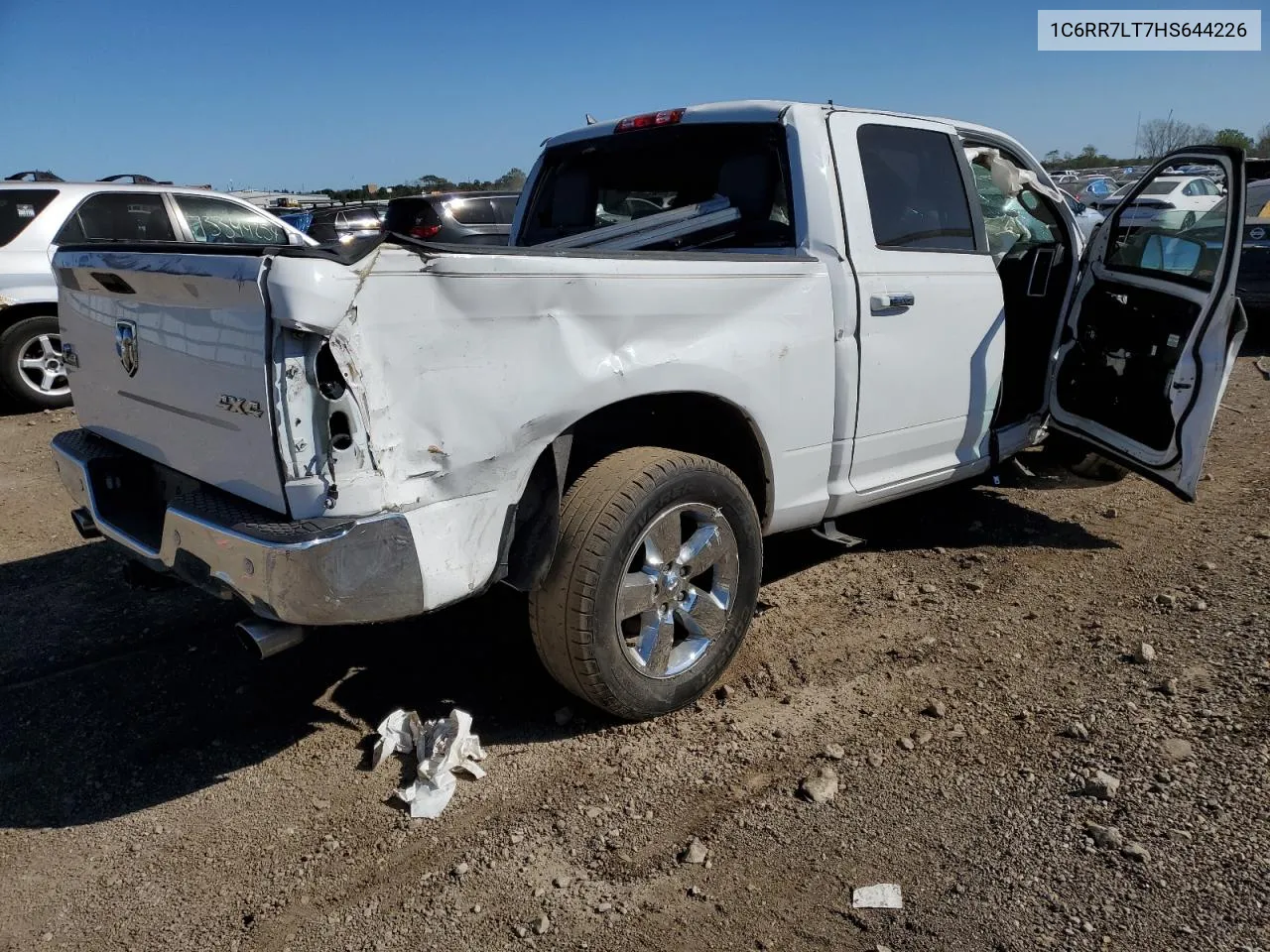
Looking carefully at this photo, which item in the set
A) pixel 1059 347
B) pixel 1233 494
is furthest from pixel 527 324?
pixel 1233 494

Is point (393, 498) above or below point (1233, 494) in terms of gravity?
above

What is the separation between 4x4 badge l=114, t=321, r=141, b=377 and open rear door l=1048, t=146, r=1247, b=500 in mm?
3979

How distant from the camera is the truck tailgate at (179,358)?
92.0 inches

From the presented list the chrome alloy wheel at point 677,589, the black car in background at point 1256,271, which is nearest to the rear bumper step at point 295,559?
the chrome alloy wheel at point 677,589

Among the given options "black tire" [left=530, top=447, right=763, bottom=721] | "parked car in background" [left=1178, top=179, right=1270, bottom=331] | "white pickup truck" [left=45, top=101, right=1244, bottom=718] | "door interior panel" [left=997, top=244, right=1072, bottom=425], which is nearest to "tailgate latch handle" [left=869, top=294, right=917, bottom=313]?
"white pickup truck" [left=45, top=101, right=1244, bottom=718]

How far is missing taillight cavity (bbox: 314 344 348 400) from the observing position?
7.47 feet

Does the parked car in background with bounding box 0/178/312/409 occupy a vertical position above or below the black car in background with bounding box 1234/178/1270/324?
above

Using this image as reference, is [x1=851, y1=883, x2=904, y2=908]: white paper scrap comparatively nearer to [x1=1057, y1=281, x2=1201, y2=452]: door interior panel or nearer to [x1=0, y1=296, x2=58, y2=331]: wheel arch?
[x1=1057, y1=281, x2=1201, y2=452]: door interior panel

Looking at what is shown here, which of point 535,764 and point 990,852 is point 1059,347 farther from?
point 535,764

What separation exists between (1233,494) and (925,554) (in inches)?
74.3

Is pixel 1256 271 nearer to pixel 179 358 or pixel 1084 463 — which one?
pixel 1084 463

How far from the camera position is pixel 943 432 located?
4.07 m

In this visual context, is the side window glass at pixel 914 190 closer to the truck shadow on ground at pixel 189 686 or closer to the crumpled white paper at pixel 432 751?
the truck shadow on ground at pixel 189 686

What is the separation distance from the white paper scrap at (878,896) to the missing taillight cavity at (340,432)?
5.51 feet
